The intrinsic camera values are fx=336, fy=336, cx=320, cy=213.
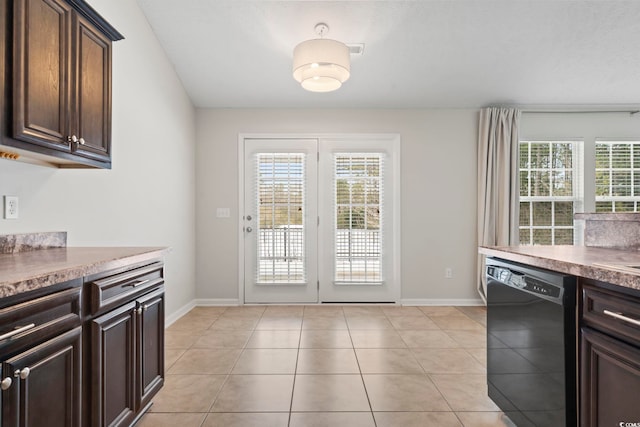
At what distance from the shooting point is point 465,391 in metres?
2.20

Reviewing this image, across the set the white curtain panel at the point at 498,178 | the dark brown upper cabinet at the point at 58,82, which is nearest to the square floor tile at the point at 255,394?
the dark brown upper cabinet at the point at 58,82

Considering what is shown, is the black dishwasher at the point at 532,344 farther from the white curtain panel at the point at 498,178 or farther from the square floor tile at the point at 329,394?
the white curtain panel at the point at 498,178

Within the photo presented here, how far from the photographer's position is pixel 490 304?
1962mm

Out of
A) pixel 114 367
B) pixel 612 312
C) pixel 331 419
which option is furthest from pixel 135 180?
A: pixel 612 312

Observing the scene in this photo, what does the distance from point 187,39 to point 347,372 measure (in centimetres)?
335

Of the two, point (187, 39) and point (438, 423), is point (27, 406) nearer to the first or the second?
point (438, 423)

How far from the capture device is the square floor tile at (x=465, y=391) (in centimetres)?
203

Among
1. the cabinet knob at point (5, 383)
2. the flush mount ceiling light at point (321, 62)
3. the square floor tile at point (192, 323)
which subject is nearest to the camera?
the cabinet knob at point (5, 383)

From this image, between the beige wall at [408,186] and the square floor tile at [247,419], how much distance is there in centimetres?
242

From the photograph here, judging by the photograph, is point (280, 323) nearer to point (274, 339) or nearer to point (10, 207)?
point (274, 339)

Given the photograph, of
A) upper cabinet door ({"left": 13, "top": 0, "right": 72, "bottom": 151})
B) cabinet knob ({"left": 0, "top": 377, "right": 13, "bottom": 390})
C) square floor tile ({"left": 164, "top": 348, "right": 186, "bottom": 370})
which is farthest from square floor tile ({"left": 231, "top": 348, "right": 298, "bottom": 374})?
upper cabinet door ({"left": 13, "top": 0, "right": 72, "bottom": 151})

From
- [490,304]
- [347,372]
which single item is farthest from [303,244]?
[490,304]

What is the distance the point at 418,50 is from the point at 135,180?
2966 millimetres

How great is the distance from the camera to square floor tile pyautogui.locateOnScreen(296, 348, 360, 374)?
247cm
